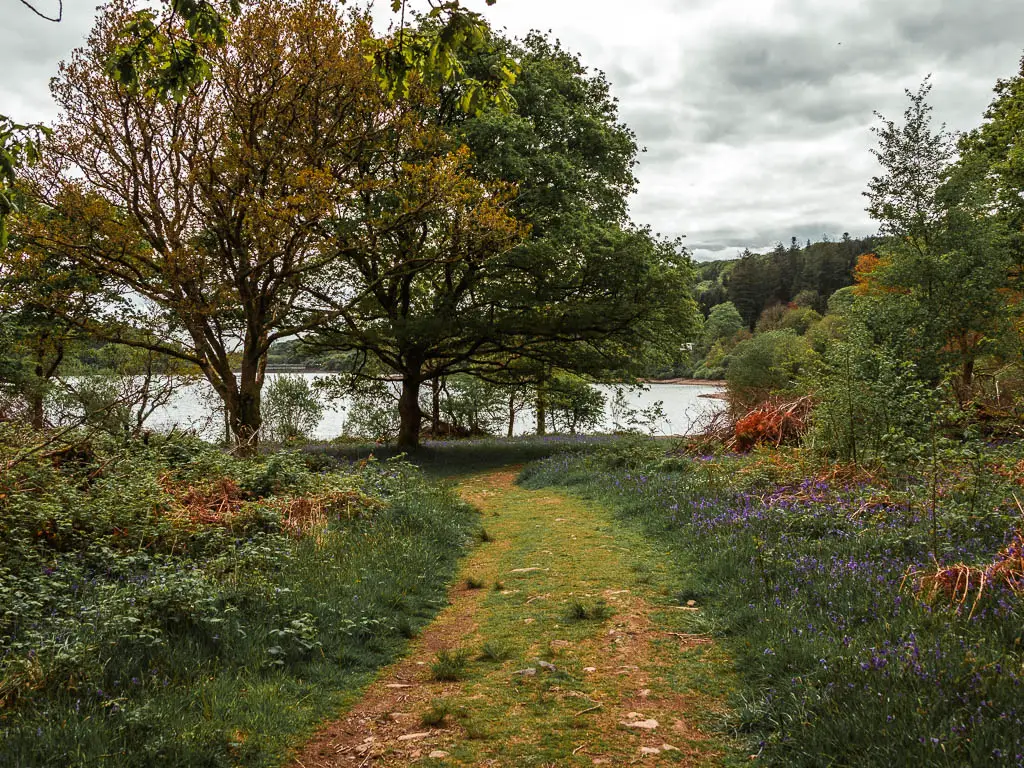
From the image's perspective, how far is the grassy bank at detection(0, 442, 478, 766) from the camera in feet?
10.5

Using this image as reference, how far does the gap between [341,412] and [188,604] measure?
42208 mm

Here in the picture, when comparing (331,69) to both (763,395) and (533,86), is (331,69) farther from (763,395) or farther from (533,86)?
(763,395)

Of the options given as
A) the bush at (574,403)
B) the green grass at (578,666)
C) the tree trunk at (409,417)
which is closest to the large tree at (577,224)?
the bush at (574,403)

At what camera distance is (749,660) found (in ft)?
13.9

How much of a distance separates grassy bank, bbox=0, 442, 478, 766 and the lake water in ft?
14.0

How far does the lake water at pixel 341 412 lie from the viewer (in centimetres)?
1808

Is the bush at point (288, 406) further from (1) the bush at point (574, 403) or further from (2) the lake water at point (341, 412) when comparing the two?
(1) the bush at point (574, 403)

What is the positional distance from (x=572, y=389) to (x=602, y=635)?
56.6 ft

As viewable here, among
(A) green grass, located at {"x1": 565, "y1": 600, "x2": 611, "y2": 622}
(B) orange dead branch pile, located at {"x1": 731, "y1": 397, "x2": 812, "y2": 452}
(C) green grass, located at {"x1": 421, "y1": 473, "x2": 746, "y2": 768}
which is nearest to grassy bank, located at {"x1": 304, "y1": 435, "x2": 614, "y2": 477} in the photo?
(B) orange dead branch pile, located at {"x1": 731, "y1": 397, "x2": 812, "y2": 452}

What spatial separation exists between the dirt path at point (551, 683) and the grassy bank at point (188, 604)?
0.33 meters

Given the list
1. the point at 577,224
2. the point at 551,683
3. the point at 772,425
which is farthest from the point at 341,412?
the point at 551,683

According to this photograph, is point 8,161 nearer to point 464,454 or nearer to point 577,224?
point 577,224

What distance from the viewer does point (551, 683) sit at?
420 cm

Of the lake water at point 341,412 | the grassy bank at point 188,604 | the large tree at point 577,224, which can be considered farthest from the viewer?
the lake water at point 341,412
